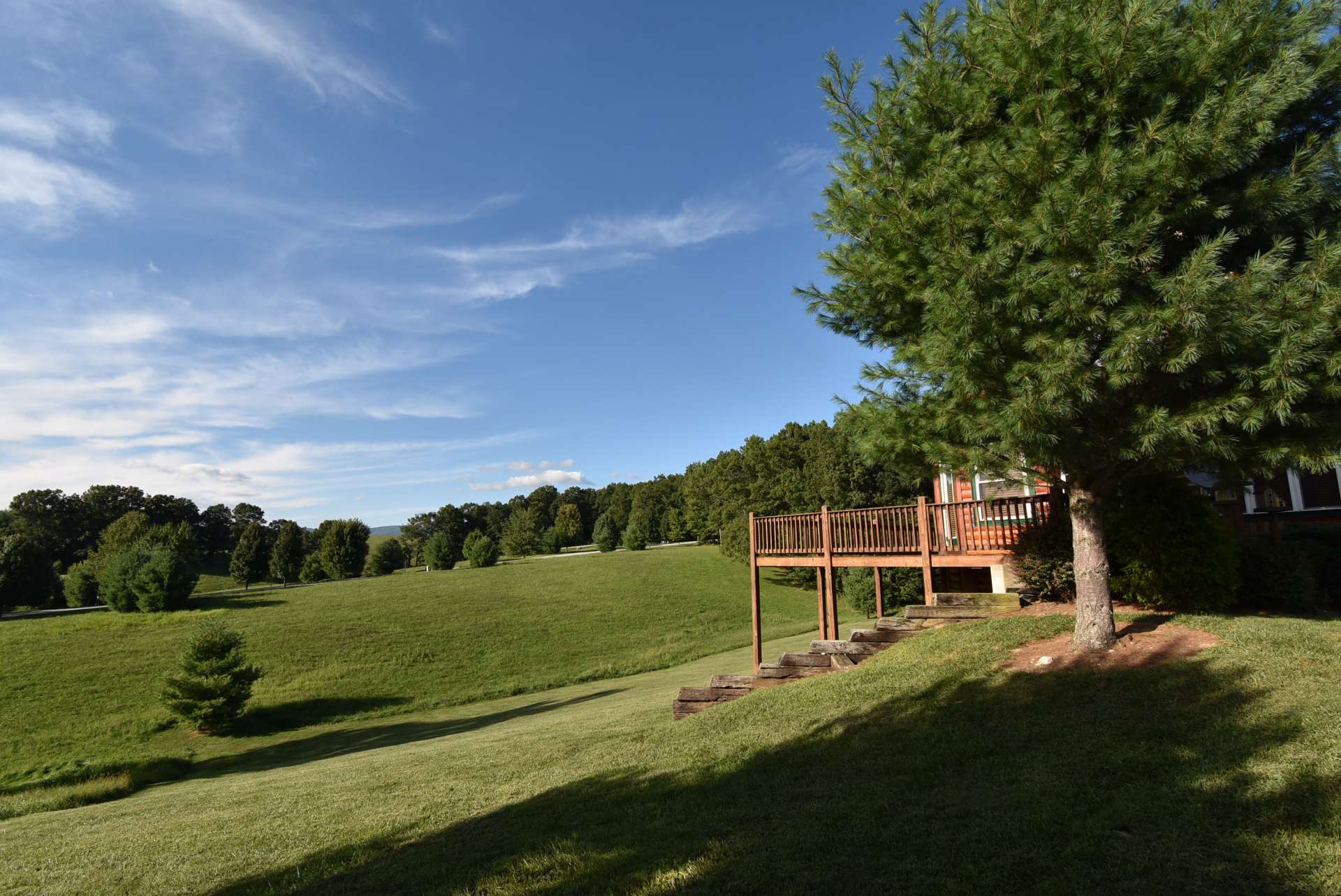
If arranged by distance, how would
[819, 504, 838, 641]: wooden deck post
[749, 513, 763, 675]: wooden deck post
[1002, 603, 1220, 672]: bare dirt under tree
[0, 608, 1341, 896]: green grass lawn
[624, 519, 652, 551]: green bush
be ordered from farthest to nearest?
[624, 519, 652, 551]: green bush
[749, 513, 763, 675]: wooden deck post
[819, 504, 838, 641]: wooden deck post
[1002, 603, 1220, 672]: bare dirt under tree
[0, 608, 1341, 896]: green grass lawn

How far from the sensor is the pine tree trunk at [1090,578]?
7.56 metres

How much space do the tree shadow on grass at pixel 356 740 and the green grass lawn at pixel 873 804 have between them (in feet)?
22.9

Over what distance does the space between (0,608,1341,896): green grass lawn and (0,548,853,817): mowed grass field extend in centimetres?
873

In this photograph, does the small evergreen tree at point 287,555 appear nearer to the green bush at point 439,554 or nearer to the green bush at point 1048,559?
the green bush at point 439,554

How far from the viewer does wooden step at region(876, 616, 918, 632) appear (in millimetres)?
10530

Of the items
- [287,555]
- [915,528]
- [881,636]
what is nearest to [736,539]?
[287,555]

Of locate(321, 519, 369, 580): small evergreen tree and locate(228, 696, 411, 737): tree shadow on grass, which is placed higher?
locate(321, 519, 369, 580): small evergreen tree

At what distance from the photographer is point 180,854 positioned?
6160mm

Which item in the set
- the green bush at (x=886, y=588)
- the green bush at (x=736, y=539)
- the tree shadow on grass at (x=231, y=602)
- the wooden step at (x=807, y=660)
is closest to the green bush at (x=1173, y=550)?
the wooden step at (x=807, y=660)

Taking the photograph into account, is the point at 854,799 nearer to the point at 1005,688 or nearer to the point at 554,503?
the point at 1005,688

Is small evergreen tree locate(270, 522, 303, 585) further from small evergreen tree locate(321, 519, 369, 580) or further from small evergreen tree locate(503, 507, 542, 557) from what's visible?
small evergreen tree locate(503, 507, 542, 557)

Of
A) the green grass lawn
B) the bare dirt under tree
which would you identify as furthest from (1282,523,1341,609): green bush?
the bare dirt under tree

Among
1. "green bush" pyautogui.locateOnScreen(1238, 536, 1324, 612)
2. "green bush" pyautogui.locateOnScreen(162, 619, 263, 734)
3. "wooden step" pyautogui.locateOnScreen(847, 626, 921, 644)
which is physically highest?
"green bush" pyautogui.locateOnScreen(1238, 536, 1324, 612)

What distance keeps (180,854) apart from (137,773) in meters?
11.5
